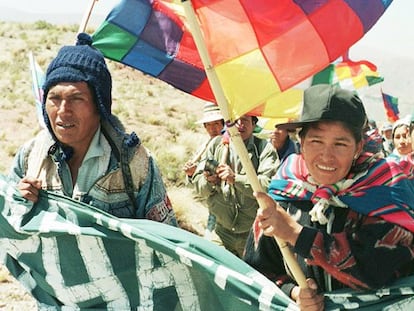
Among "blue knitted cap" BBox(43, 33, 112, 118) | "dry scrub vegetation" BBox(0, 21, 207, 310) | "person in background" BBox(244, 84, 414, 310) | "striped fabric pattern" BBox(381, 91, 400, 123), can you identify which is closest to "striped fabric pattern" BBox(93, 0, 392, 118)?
"person in background" BBox(244, 84, 414, 310)

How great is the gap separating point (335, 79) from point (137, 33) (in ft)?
8.90

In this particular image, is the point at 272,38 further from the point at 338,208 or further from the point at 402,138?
the point at 402,138

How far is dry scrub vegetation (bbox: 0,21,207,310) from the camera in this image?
10578 mm

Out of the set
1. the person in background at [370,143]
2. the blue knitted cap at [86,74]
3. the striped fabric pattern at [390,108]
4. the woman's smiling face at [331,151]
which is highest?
the striped fabric pattern at [390,108]

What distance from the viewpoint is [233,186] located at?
16.4 feet

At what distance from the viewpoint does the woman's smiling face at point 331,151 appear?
101 inches

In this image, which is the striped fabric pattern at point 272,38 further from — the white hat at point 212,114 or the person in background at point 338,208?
the white hat at point 212,114

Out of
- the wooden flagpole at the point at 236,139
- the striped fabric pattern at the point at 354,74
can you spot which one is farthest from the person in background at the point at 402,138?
the wooden flagpole at the point at 236,139

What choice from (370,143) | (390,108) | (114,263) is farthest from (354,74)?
(390,108)

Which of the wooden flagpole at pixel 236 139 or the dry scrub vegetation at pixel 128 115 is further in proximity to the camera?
the dry scrub vegetation at pixel 128 115

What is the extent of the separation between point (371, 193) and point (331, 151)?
0.78 feet

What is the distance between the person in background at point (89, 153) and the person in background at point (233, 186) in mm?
1700

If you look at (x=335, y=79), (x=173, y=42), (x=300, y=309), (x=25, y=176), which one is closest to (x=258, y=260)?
(x=300, y=309)

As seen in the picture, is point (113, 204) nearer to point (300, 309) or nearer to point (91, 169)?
point (91, 169)
